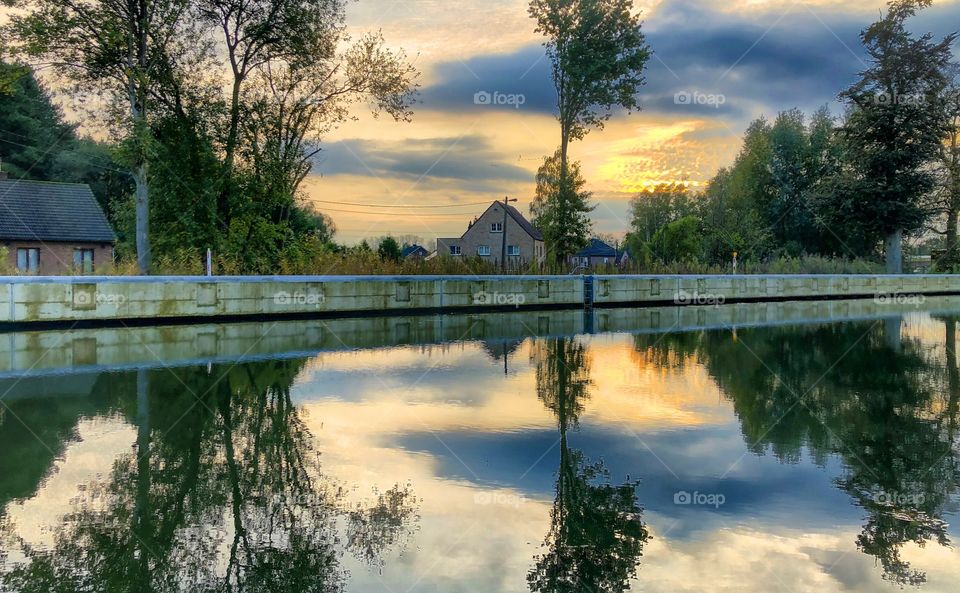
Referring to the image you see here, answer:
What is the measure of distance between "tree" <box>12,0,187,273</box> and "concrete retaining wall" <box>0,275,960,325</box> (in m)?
4.87

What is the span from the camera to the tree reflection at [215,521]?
3.93 m

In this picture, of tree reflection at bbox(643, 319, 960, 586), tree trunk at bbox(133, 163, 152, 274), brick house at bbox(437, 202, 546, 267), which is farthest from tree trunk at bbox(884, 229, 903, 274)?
tree trunk at bbox(133, 163, 152, 274)

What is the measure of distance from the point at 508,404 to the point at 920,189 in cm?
4995

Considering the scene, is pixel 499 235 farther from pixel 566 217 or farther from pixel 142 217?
pixel 142 217

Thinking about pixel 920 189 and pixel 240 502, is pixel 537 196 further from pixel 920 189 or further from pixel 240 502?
pixel 240 502

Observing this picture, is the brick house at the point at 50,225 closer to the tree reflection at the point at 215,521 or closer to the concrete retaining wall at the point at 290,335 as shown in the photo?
the concrete retaining wall at the point at 290,335

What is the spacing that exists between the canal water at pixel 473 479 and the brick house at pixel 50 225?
42770 millimetres

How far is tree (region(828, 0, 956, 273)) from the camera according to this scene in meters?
49.1

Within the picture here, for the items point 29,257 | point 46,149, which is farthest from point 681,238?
point 46,149

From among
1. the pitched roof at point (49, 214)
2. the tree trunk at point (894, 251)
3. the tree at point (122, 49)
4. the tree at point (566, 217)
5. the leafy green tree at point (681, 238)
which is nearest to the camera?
the tree at point (122, 49)

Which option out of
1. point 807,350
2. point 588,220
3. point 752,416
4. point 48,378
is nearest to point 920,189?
point 588,220

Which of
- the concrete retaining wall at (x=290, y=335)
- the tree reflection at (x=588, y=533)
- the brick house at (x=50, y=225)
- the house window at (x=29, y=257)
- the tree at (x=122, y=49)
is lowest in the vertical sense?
the tree reflection at (x=588, y=533)

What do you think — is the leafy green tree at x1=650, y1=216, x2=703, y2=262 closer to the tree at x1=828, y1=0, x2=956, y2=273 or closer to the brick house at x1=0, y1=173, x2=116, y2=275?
the tree at x1=828, y1=0, x2=956, y2=273

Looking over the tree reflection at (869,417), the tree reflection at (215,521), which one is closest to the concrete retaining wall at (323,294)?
the tree reflection at (869,417)
